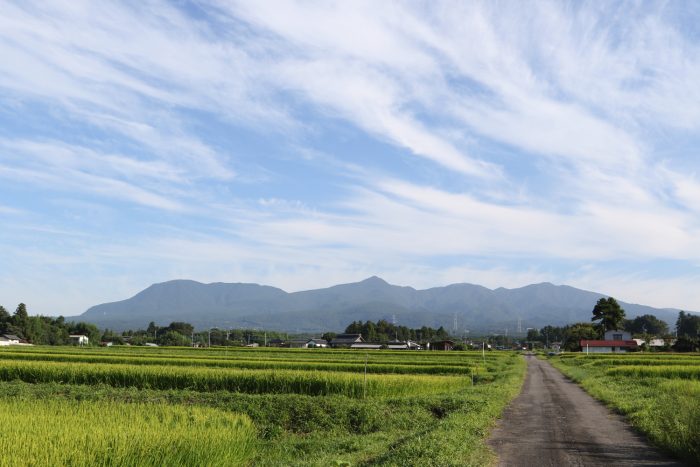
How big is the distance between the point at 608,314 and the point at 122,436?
5138 inches

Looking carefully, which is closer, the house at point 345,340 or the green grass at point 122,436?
the green grass at point 122,436

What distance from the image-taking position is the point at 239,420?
17.5m

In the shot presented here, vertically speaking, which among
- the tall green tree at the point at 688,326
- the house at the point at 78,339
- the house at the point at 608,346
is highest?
the tall green tree at the point at 688,326

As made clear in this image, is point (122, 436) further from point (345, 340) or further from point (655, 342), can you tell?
point (655, 342)

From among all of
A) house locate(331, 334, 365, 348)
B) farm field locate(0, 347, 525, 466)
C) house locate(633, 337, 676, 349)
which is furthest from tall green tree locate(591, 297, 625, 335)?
farm field locate(0, 347, 525, 466)

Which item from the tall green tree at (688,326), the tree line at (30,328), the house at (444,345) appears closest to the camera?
the tree line at (30,328)

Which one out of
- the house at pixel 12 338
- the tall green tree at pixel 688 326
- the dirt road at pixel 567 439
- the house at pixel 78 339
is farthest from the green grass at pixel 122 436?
the tall green tree at pixel 688 326

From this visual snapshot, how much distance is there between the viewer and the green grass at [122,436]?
409 inches

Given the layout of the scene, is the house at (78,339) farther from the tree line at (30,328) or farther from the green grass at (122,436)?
the green grass at (122,436)

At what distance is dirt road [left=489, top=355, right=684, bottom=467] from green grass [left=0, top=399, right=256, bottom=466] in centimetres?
633

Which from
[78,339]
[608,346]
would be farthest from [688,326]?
[78,339]

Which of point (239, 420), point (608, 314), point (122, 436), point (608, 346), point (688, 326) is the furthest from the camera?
point (688, 326)

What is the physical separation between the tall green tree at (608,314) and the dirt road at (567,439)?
372 feet

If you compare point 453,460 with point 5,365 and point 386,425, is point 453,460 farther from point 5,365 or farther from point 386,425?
point 5,365
